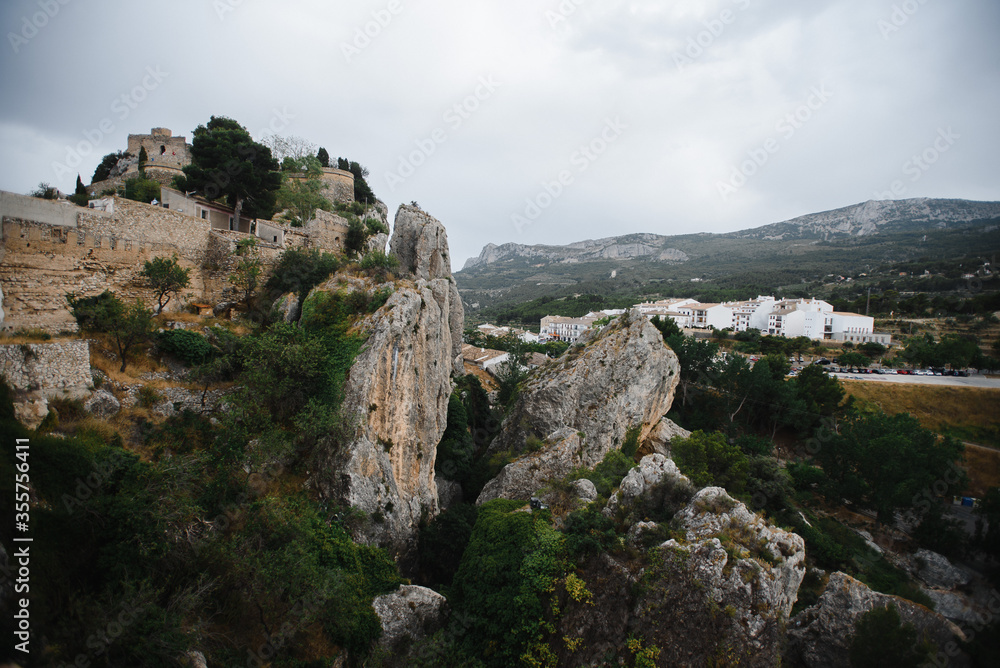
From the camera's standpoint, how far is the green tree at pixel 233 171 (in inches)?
891

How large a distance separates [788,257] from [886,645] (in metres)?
151

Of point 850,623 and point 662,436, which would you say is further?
point 662,436

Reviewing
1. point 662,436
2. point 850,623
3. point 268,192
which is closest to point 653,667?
point 850,623

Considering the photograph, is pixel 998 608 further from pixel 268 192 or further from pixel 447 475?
pixel 268 192

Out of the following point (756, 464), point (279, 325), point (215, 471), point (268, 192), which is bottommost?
point (756, 464)

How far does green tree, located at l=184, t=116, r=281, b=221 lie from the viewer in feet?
74.3

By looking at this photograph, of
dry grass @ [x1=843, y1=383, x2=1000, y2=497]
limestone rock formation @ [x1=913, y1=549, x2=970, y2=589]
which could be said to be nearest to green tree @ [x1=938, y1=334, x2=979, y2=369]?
dry grass @ [x1=843, y1=383, x2=1000, y2=497]

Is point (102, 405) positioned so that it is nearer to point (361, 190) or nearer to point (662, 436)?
point (662, 436)

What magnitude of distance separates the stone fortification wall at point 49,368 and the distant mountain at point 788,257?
9595 cm

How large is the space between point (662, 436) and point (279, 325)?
75.8 ft

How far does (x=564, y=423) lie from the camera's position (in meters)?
23.6

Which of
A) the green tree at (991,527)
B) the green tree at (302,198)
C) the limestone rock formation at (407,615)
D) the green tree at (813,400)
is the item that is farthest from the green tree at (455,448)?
the green tree at (991,527)

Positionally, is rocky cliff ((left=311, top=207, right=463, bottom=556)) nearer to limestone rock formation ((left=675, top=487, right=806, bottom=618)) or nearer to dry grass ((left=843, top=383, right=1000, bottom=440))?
limestone rock formation ((left=675, top=487, right=806, bottom=618))

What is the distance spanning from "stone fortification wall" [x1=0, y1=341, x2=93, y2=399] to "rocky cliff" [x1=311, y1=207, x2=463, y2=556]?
7.12m
